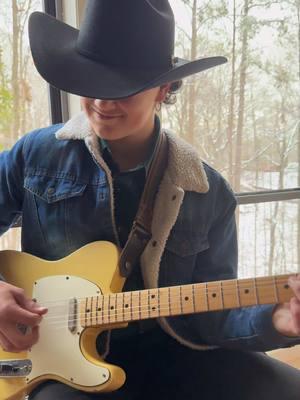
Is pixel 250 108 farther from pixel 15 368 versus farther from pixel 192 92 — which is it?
pixel 15 368

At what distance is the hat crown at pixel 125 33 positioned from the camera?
808mm

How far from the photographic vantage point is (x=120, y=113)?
33.6 inches

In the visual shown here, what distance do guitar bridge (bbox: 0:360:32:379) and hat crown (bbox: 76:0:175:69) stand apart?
559 mm

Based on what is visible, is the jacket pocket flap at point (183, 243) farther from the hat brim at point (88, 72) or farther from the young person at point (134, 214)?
the hat brim at point (88, 72)

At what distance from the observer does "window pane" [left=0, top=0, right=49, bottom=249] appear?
1.29 m

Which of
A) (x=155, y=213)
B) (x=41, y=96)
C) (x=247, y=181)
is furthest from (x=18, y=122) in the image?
(x=247, y=181)

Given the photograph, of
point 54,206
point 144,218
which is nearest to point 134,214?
point 144,218

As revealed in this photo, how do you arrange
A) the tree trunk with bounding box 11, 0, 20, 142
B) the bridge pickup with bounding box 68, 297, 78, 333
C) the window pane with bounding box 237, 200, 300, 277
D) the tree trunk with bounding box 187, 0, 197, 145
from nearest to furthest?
the bridge pickup with bounding box 68, 297, 78, 333 < the tree trunk with bounding box 11, 0, 20, 142 < the tree trunk with bounding box 187, 0, 197, 145 < the window pane with bounding box 237, 200, 300, 277

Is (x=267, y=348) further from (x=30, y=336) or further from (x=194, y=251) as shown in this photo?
(x=30, y=336)

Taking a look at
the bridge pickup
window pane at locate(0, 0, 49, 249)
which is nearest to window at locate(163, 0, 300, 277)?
window pane at locate(0, 0, 49, 249)

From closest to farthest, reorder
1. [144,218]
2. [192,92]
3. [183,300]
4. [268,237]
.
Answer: [183,300]
[144,218]
[192,92]
[268,237]

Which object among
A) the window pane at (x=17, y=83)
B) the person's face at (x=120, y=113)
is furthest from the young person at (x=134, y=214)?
the window pane at (x=17, y=83)

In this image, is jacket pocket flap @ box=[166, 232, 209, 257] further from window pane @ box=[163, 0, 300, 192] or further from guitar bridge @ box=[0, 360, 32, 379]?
window pane @ box=[163, 0, 300, 192]

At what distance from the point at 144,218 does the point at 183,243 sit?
→ 0.10 m
